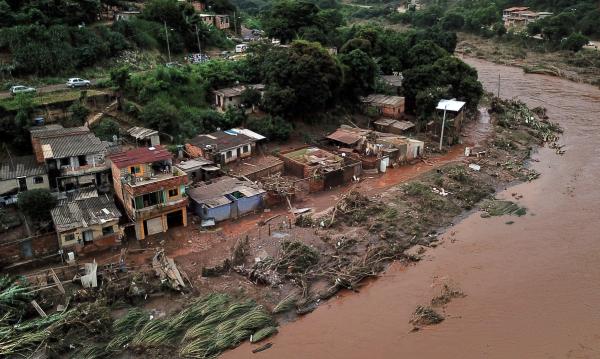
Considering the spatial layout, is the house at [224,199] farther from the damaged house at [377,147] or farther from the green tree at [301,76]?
the green tree at [301,76]

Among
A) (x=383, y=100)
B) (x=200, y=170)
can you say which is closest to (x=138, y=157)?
(x=200, y=170)

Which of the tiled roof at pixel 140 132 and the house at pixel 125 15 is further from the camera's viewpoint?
the house at pixel 125 15

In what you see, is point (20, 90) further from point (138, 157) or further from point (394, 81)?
A: point (394, 81)

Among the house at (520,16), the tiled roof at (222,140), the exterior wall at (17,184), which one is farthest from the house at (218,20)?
the house at (520,16)

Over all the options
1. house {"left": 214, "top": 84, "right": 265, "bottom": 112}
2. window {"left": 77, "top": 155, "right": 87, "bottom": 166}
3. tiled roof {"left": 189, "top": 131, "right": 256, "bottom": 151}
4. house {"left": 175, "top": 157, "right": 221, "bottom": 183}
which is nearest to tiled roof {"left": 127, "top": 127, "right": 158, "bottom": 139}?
tiled roof {"left": 189, "top": 131, "right": 256, "bottom": 151}

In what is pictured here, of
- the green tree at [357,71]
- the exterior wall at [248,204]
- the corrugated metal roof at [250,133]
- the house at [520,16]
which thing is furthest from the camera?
the house at [520,16]

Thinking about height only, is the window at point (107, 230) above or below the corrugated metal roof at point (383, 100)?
below

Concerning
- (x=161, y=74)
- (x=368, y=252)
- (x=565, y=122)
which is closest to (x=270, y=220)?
(x=368, y=252)

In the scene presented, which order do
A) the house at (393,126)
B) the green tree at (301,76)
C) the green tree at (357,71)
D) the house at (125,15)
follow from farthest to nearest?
the house at (125,15)
the green tree at (357,71)
the house at (393,126)
the green tree at (301,76)
